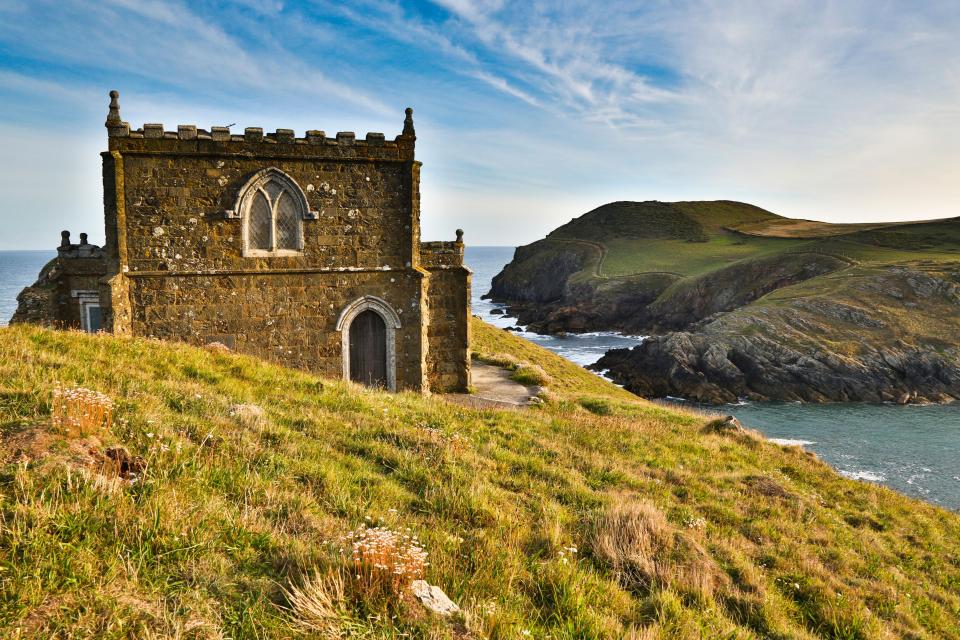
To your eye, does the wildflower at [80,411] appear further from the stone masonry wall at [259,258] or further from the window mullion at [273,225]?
the window mullion at [273,225]

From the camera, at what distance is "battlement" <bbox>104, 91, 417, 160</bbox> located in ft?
50.6

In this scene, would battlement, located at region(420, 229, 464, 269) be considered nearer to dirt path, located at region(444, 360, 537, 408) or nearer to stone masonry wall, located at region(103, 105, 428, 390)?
stone masonry wall, located at region(103, 105, 428, 390)

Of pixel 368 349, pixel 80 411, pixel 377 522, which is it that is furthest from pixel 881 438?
pixel 80 411

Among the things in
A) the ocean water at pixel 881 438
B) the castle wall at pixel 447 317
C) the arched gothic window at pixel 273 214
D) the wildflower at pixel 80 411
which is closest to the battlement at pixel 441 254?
the castle wall at pixel 447 317

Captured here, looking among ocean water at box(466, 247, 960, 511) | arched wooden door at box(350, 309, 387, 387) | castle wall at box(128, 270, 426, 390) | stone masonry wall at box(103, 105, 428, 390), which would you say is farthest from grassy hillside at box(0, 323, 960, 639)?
ocean water at box(466, 247, 960, 511)

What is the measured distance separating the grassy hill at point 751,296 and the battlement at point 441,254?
2922cm

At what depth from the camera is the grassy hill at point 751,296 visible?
43.5 metres

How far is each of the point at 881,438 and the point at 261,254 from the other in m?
36.3

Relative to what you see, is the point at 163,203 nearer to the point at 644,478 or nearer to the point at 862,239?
A: the point at 644,478

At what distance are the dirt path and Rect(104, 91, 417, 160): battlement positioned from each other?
8505 mm

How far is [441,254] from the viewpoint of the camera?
19047 mm

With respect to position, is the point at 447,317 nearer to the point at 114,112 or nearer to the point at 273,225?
the point at 273,225

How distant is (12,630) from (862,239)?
106 meters

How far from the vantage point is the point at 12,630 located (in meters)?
2.96
